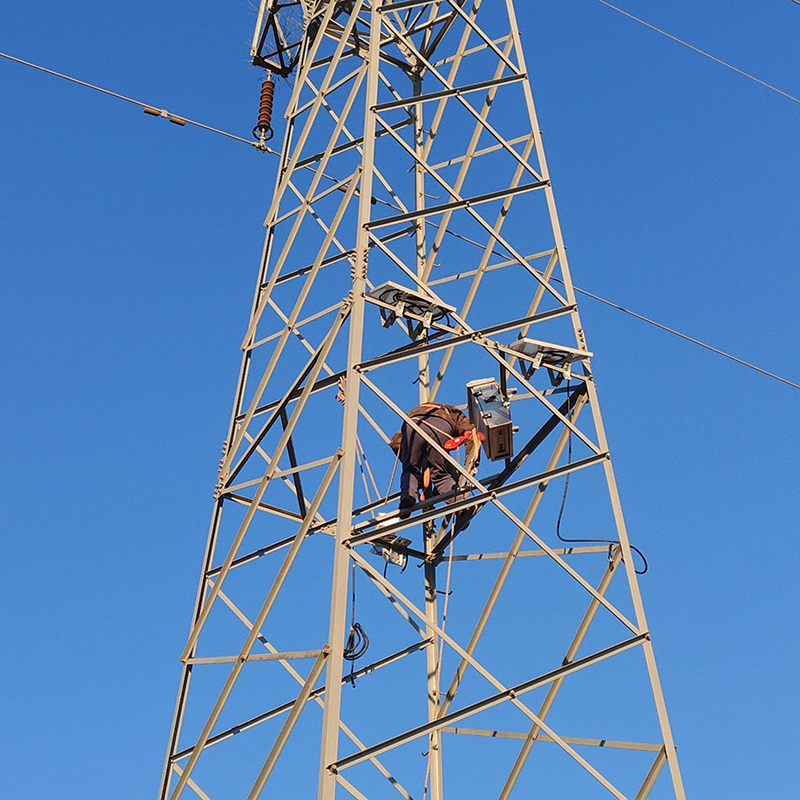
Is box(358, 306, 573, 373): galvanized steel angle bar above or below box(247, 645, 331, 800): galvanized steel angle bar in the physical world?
above

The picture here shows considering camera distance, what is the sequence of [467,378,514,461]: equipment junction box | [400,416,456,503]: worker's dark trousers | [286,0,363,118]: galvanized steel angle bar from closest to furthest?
[467,378,514,461]: equipment junction box
[400,416,456,503]: worker's dark trousers
[286,0,363,118]: galvanized steel angle bar

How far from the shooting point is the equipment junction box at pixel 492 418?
1134cm

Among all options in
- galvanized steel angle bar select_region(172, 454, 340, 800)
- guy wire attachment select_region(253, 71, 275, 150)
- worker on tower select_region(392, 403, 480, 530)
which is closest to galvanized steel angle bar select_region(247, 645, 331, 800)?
galvanized steel angle bar select_region(172, 454, 340, 800)

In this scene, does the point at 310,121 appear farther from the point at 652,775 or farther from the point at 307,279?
the point at 652,775

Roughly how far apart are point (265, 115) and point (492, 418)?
21.8 feet

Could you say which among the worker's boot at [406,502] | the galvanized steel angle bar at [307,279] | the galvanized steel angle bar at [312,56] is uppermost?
the galvanized steel angle bar at [312,56]

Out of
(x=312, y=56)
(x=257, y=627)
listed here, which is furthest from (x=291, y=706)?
(x=312, y=56)

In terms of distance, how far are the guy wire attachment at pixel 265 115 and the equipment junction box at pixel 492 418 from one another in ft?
19.4

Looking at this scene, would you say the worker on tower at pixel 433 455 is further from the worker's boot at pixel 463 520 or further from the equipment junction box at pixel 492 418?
the equipment junction box at pixel 492 418

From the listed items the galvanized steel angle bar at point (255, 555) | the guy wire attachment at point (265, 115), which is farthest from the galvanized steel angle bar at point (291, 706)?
the guy wire attachment at point (265, 115)

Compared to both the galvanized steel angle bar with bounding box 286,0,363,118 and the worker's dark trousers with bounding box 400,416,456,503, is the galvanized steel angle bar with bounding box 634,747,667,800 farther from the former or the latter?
the galvanized steel angle bar with bounding box 286,0,363,118

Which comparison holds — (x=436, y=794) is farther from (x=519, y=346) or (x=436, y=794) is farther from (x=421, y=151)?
(x=421, y=151)

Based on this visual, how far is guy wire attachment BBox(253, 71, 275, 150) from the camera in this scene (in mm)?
15778

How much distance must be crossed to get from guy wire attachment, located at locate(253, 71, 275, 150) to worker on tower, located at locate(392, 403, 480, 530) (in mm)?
5504
